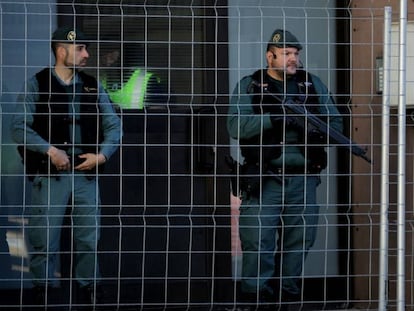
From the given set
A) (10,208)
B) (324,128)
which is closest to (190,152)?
(324,128)

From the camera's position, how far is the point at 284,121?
615cm

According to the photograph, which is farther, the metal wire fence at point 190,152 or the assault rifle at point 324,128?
the metal wire fence at point 190,152

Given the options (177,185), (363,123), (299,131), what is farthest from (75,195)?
(363,123)

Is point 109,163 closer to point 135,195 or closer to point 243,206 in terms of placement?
point 135,195

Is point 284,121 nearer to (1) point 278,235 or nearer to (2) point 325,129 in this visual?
(2) point 325,129

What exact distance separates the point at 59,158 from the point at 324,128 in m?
1.82

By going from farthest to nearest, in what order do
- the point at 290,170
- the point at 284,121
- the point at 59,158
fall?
the point at 290,170
the point at 284,121
the point at 59,158

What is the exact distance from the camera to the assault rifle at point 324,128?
6.08 m

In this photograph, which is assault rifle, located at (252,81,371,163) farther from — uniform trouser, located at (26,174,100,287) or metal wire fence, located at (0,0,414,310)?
uniform trouser, located at (26,174,100,287)

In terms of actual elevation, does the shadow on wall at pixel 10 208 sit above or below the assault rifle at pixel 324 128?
below

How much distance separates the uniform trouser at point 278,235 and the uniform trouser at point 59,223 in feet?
3.52

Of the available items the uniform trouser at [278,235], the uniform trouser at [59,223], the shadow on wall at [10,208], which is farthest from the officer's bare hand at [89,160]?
the uniform trouser at [278,235]

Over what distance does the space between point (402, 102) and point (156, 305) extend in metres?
2.22

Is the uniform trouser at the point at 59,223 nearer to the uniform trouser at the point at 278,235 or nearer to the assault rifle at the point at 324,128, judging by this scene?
the uniform trouser at the point at 278,235
